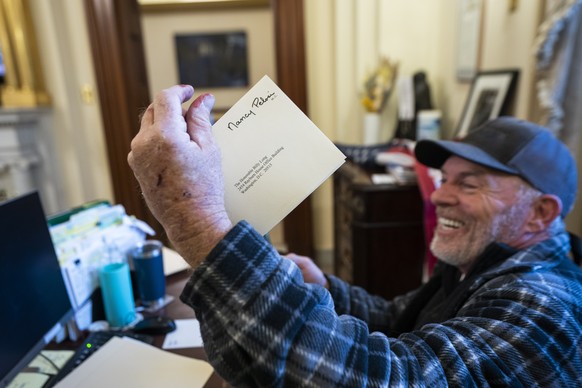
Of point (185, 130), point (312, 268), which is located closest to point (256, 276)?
point (185, 130)

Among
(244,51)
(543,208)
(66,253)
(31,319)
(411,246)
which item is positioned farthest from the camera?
(244,51)

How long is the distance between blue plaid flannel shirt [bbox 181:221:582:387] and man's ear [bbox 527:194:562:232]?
283 mm

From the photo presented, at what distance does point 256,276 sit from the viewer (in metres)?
0.47

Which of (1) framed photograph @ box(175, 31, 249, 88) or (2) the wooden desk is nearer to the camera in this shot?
(2) the wooden desk

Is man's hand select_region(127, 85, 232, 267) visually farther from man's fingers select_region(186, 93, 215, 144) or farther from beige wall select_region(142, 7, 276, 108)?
beige wall select_region(142, 7, 276, 108)

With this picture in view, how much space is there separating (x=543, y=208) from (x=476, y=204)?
0.14 metres

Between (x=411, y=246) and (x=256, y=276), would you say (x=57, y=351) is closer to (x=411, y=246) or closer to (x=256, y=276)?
(x=256, y=276)

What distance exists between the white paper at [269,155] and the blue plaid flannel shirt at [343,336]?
0.26ft

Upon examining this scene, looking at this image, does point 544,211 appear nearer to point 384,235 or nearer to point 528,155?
point 528,155

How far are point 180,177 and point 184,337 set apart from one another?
24.6 inches

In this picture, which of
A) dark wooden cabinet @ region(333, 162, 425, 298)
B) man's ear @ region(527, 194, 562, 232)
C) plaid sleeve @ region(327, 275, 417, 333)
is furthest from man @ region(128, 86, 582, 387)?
dark wooden cabinet @ region(333, 162, 425, 298)

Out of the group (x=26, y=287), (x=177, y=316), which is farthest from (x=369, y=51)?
(x=26, y=287)

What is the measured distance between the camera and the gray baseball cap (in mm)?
902

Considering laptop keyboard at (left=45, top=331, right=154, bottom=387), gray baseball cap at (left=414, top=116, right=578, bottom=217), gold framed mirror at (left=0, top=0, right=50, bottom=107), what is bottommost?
laptop keyboard at (left=45, top=331, right=154, bottom=387)
